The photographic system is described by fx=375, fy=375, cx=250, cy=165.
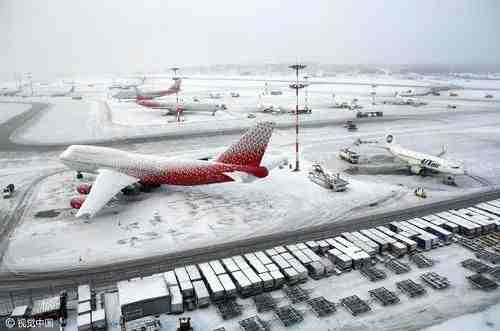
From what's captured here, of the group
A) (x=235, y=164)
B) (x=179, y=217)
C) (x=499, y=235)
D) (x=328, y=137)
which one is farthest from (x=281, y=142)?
(x=499, y=235)

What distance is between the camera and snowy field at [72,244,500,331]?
1052 inches

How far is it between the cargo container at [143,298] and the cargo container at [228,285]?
14.6 ft

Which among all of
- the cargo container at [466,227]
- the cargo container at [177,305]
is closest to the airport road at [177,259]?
the cargo container at [466,227]

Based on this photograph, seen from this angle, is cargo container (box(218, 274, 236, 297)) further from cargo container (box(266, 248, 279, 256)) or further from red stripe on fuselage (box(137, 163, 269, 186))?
red stripe on fuselage (box(137, 163, 269, 186))

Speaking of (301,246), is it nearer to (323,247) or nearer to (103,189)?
(323,247)

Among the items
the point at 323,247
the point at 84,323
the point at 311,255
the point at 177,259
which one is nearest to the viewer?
the point at 84,323

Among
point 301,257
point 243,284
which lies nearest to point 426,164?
point 301,257

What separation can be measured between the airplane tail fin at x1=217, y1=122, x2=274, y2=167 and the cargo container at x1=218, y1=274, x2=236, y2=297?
19322mm

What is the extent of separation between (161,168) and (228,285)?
77.3 feet

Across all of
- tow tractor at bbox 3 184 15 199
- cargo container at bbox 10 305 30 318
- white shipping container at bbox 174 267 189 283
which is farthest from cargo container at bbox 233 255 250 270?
tow tractor at bbox 3 184 15 199

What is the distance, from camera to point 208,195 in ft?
170

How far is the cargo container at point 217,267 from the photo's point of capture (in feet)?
107

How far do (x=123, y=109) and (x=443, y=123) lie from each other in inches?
4328

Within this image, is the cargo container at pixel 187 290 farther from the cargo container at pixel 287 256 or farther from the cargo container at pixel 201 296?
the cargo container at pixel 287 256
